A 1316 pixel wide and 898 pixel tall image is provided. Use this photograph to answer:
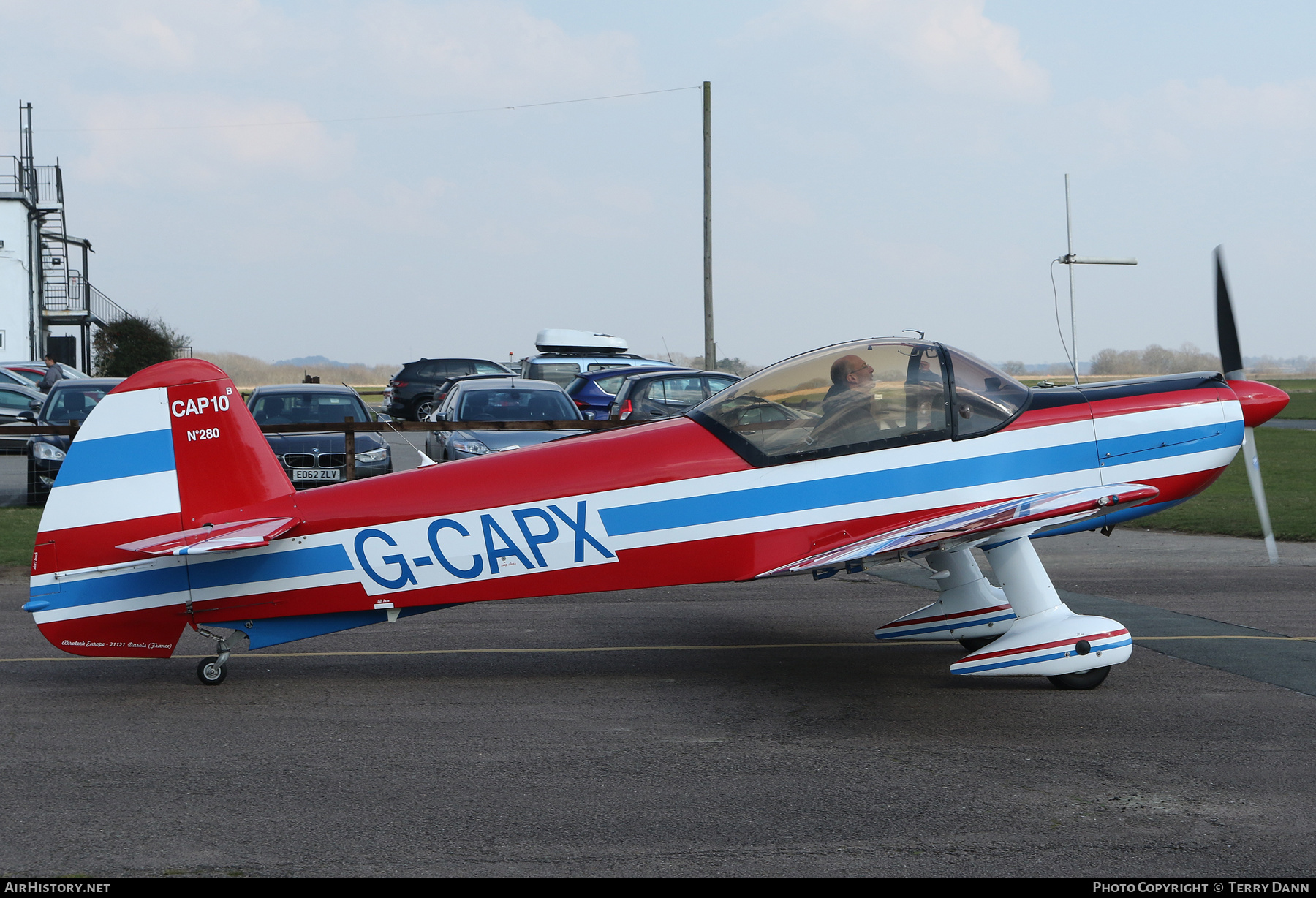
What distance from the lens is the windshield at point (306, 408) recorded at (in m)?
15.9

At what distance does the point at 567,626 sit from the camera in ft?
27.1

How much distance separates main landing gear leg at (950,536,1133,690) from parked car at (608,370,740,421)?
466 inches

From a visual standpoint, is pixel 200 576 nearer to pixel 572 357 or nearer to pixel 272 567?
pixel 272 567

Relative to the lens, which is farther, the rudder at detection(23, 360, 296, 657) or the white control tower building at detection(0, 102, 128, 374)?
the white control tower building at detection(0, 102, 128, 374)

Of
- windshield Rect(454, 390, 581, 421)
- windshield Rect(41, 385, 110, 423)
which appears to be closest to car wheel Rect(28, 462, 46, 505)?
windshield Rect(41, 385, 110, 423)

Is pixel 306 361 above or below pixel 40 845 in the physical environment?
above

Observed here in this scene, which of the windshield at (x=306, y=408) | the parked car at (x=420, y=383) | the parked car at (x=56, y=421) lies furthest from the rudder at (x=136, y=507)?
the parked car at (x=420, y=383)

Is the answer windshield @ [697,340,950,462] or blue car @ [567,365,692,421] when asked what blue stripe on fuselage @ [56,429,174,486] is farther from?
blue car @ [567,365,692,421]

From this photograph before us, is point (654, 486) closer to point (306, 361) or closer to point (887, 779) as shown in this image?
point (887, 779)

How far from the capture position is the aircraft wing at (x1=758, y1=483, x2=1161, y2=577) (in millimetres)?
5680

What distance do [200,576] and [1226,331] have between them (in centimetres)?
671

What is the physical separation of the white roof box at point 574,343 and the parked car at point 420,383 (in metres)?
2.37

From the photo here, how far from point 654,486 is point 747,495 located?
0.53 m
